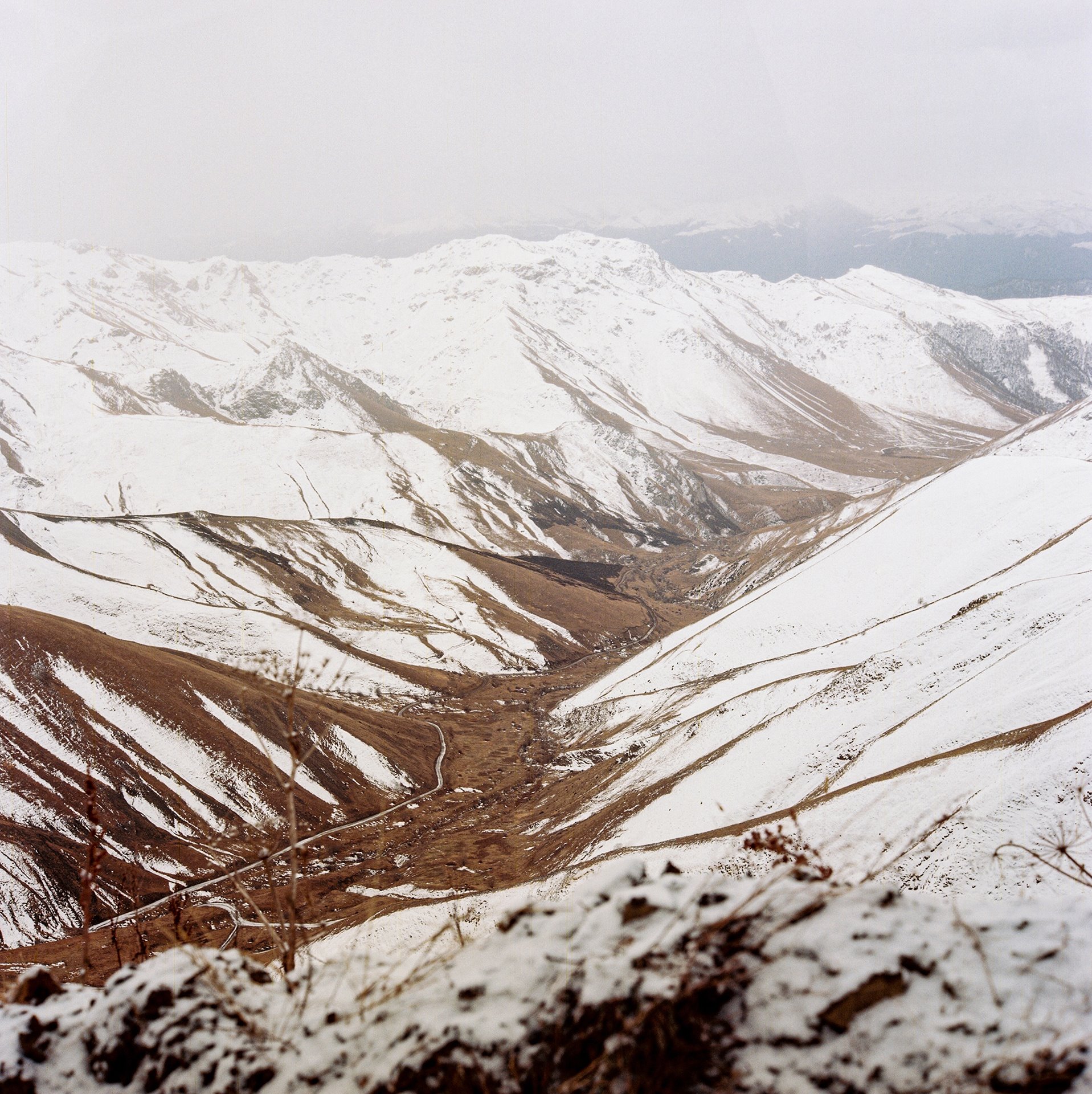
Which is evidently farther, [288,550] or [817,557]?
[288,550]

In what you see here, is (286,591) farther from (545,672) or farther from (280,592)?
(545,672)

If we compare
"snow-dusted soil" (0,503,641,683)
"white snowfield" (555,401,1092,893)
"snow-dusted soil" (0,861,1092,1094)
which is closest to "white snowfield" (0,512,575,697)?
"snow-dusted soil" (0,503,641,683)

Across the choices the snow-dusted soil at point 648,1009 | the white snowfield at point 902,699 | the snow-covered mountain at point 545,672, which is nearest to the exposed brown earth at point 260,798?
the snow-covered mountain at point 545,672

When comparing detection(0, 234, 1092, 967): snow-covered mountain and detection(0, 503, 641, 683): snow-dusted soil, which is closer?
detection(0, 234, 1092, 967): snow-covered mountain

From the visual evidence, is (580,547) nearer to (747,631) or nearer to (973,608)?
(747,631)

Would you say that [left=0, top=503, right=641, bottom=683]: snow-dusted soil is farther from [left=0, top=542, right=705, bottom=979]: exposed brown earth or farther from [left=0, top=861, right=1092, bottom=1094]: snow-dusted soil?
[left=0, top=861, right=1092, bottom=1094]: snow-dusted soil

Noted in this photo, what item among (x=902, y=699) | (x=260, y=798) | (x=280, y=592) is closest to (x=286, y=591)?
(x=280, y=592)

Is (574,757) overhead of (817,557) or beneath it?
beneath

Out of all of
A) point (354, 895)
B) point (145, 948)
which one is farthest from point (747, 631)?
point (145, 948)
